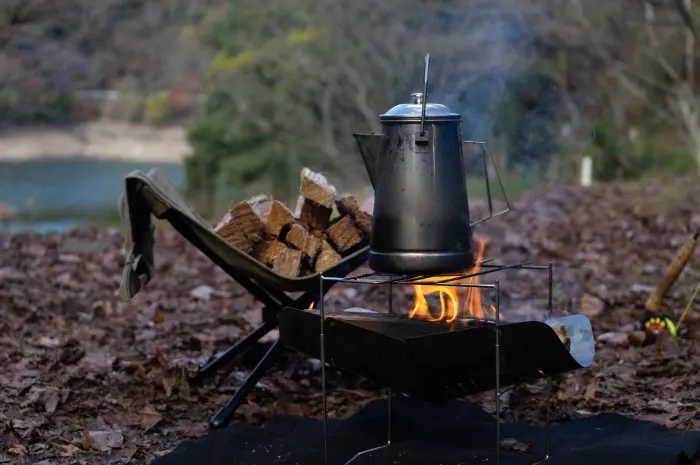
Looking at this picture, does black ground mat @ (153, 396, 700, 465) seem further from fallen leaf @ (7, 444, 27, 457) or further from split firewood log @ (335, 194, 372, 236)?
split firewood log @ (335, 194, 372, 236)

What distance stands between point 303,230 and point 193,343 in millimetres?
1558

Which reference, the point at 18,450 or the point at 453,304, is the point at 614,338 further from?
the point at 18,450

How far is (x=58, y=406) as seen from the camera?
4668 mm

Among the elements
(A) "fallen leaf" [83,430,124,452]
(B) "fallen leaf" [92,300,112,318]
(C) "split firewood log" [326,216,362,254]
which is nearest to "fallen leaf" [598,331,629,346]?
(C) "split firewood log" [326,216,362,254]

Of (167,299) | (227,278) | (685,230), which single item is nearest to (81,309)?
(167,299)

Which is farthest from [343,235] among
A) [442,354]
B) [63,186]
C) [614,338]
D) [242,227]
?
[63,186]

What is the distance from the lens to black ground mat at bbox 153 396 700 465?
12.1 feet

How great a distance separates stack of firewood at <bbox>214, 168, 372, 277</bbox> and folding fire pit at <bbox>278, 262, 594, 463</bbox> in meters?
0.57

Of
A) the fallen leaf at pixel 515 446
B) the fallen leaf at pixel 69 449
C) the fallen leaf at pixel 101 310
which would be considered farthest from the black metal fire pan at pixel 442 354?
the fallen leaf at pixel 101 310

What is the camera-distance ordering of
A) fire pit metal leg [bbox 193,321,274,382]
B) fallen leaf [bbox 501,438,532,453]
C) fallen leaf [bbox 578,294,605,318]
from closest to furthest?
fallen leaf [bbox 501,438,532,453] → fire pit metal leg [bbox 193,321,274,382] → fallen leaf [bbox 578,294,605,318]

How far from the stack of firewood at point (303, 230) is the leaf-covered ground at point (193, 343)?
75cm

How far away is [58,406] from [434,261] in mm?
2078

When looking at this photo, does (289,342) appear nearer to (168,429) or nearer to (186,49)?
Result: (168,429)

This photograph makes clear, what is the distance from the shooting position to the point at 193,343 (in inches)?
225
